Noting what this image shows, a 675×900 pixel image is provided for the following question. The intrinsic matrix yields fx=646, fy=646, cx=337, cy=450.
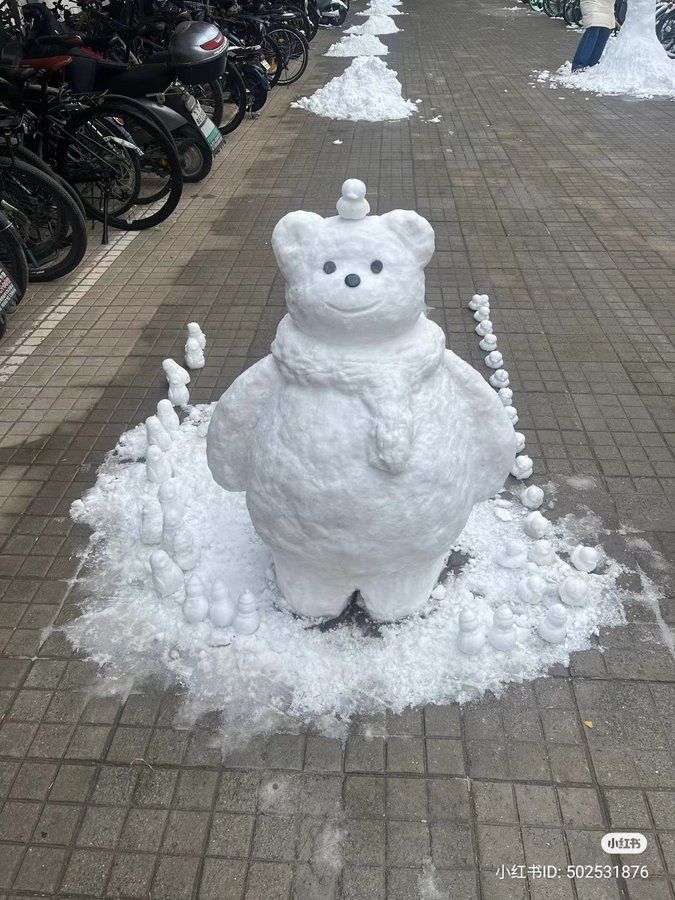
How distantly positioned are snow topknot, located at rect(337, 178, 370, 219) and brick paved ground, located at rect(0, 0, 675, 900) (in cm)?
191

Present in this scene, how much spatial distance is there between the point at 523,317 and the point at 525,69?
10.6 m

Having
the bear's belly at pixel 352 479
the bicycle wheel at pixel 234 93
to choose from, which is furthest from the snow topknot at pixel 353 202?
the bicycle wheel at pixel 234 93

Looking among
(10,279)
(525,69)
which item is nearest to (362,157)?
(10,279)

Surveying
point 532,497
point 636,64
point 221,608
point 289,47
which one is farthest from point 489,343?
point 289,47

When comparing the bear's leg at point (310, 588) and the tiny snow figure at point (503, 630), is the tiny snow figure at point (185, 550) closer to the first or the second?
the bear's leg at point (310, 588)

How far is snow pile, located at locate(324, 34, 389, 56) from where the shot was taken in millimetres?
14836

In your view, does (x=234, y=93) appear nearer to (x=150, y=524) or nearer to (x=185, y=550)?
(x=150, y=524)

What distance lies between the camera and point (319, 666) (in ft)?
8.94

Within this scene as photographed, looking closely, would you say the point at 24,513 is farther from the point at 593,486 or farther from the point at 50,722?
the point at 593,486

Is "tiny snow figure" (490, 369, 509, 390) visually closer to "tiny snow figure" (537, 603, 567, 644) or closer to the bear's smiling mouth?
"tiny snow figure" (537, 603, 567, 644)

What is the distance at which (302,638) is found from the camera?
2.82m

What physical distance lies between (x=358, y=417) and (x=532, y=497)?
1.62m

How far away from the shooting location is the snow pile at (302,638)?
104 inches

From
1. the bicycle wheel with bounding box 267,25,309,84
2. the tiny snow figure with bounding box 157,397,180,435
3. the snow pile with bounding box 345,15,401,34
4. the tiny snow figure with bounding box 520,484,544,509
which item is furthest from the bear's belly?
the snow pile with bounding box 345,15,401,34
